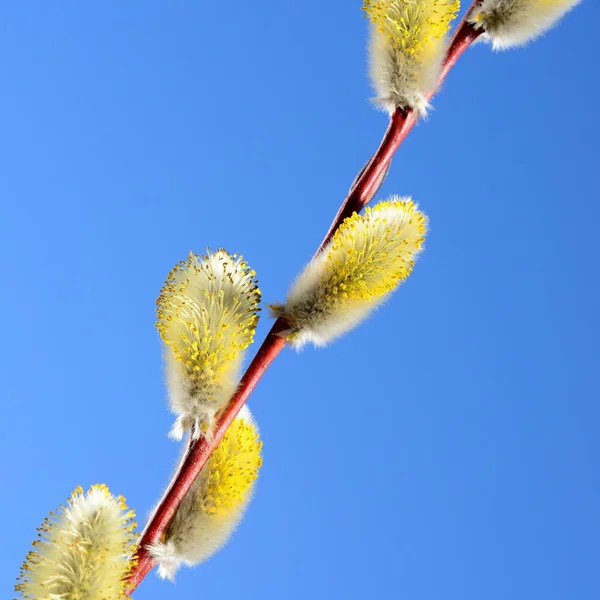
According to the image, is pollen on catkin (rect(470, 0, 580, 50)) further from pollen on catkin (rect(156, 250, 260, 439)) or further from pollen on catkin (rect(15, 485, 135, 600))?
pollen on catkin (rect(15, 485, 135, 600))

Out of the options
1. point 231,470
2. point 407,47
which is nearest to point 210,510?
point 231,470

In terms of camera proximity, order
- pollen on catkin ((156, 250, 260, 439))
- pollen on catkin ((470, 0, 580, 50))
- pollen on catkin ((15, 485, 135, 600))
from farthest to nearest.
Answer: pollen on catkin ((470, 0, 580, 50)) → pollen on catkin ((156, 250, 260, 439)) → pollen on catkin ((15, 485, 135, 600))

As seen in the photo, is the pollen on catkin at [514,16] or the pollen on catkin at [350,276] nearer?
the pollen on catkin at [350,276]

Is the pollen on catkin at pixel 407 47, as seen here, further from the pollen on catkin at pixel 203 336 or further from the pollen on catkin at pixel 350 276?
the pollen on catkin at pixel 203 336

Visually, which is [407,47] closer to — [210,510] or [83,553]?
[210,510]

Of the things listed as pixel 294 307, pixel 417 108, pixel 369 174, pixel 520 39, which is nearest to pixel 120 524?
pixel 294 307

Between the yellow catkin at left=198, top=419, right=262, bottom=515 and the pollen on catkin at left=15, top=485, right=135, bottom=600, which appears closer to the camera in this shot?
the pollen on catkin at left=15, top=485, right=135, bottom=600

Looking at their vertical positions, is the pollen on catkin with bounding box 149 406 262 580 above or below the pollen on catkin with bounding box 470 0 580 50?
below

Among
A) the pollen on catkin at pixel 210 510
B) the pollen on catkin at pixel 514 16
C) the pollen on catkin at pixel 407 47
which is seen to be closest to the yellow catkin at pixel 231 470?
the pollen on catkin at pixel 210 510

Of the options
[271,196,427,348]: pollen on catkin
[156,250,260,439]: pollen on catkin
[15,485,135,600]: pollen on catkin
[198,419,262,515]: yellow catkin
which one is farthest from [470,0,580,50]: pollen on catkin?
[15,485,135,600]: pollen on catkin
